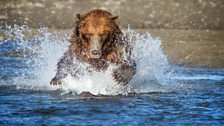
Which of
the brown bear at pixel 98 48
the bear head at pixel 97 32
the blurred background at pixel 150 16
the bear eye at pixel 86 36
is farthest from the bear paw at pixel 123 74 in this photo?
the blurred background at pixel 150 16

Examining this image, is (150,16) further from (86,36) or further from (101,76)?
(101,76)

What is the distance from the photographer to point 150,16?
76.4 feet

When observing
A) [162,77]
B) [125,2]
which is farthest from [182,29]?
[162,77]

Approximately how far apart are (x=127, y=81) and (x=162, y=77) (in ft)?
5.53

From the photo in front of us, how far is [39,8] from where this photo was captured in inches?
940

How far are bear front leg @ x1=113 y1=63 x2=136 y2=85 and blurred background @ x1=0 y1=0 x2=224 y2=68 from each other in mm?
6943

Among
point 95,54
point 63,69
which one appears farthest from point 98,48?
point 63,69

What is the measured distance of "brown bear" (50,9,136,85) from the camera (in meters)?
11.5

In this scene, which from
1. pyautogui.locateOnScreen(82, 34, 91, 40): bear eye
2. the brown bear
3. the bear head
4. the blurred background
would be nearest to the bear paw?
the brown bear

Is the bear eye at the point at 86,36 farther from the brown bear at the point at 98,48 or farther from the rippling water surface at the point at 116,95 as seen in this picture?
the rippling water surface at the point at 116,95

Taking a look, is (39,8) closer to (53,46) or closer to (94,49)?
(53,46)

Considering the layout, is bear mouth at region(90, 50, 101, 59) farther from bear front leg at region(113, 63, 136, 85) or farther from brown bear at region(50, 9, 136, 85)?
bear front leg at region(113, 63, 136, 85)

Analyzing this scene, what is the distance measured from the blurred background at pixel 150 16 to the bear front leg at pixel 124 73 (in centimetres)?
694

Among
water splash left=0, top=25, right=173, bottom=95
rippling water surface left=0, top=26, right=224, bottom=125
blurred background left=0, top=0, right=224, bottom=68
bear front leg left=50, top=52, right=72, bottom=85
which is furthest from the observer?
blurred background left=0, top=0, right=224, bottom=68
